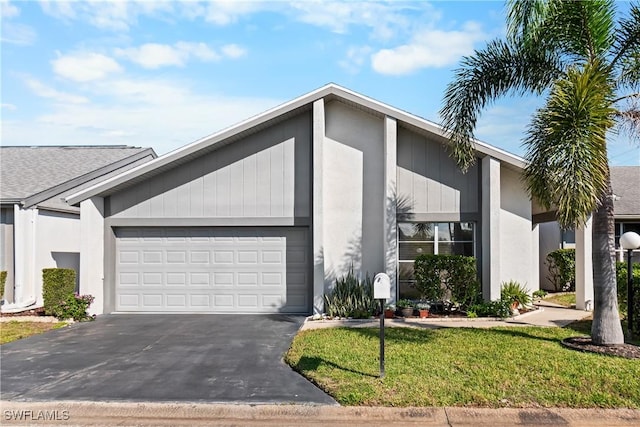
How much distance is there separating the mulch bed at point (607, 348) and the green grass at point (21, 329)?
36.3 ft

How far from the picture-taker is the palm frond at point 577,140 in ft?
22.6

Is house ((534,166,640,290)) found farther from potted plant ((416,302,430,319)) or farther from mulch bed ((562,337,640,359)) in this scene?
mulch bed ((562,337,640,359))

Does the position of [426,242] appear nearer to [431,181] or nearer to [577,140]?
[431,181]

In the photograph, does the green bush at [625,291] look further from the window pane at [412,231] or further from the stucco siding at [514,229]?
the window pane at [412,231]

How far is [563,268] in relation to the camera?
16.0 m

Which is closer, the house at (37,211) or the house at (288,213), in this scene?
the house at (288,213)

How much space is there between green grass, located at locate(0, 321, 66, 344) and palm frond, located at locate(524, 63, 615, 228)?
10926mm

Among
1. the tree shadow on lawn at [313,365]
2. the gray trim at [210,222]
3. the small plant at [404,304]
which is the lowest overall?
the tree shadow on lawn at [313,365]

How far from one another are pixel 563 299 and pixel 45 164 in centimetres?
1817

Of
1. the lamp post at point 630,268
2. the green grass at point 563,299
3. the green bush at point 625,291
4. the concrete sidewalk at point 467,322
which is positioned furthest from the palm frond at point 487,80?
the green grass at point 563,299

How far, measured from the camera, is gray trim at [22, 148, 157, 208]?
1332cm

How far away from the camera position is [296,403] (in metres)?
5.70

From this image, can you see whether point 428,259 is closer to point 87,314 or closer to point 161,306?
point 161,306

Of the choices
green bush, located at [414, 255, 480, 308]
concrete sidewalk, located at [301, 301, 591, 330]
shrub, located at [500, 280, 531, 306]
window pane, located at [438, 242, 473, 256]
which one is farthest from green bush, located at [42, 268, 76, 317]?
shrub, located at [500, 280, 531, 306]
